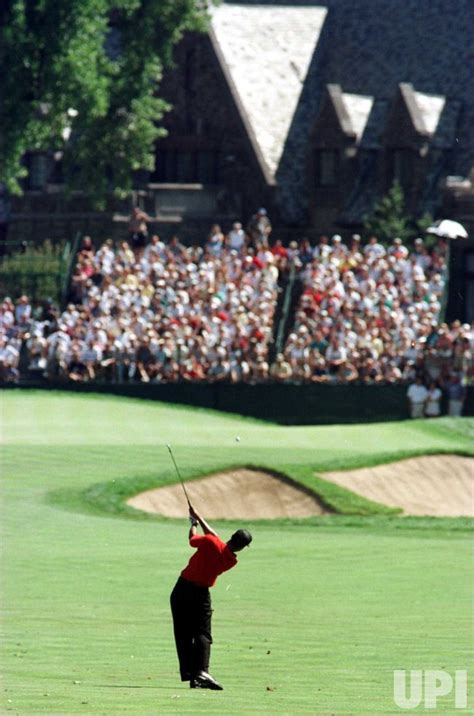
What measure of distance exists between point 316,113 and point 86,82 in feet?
33.6

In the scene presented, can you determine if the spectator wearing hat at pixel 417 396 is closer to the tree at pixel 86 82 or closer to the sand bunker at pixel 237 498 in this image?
the sand bunker at pixel 237 498

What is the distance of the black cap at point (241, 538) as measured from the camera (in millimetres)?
14977

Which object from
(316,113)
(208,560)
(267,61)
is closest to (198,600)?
(208,560)

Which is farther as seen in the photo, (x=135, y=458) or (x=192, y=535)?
(x=135, y=458)

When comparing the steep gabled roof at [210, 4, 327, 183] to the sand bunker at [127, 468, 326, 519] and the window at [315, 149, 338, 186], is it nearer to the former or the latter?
the window at [315, 149, 338, 186]

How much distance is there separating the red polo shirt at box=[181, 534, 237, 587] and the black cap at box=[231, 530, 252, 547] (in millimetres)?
197

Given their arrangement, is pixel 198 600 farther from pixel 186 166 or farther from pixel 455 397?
pixel 186 166

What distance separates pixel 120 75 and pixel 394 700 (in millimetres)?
46178

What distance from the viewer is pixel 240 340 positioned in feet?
155

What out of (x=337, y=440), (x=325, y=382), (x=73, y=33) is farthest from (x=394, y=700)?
(x=73, y=33)

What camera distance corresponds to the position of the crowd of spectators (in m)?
46.4

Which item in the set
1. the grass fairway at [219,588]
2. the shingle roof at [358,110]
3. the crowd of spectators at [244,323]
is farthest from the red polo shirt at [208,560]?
the shingle roof at [358,110]

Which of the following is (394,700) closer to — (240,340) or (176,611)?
(176,611)

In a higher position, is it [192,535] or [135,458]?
[192,535]
